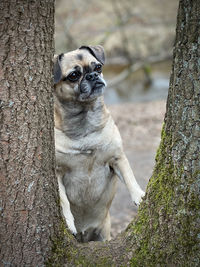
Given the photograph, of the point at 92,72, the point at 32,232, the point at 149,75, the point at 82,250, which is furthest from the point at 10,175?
the point at 149,75

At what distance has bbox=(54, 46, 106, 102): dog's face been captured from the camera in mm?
3896

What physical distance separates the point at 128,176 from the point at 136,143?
5.37m

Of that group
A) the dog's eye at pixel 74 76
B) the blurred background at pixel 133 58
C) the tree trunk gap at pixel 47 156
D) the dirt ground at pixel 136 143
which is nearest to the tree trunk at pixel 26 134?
the tree trunk gap at pixel 47 156

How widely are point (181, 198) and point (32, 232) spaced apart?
108 cm

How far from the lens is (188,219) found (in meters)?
2.50

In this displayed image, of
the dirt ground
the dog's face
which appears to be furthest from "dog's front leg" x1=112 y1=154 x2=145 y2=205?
the dirt ground

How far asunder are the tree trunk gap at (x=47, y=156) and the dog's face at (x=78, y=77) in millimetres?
1301

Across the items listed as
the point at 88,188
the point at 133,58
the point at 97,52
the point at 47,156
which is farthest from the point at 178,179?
the point at 133,58

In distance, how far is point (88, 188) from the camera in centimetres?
389

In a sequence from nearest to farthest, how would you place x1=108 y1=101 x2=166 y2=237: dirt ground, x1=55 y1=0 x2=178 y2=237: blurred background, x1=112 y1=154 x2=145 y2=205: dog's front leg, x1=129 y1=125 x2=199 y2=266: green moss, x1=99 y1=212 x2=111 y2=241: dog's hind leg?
x1=129 y1=125 x2=199 y2=266: green moss, x1=112 y1=154 x2=145 y2=205: dog's front leg, x1=99 y1=212 x2=111 y2=241: dog's hind leg, x1=108 y1=101 x2=166 y2=237: dirt ground, x1=55 y1=0 x2=178 y2=237: blurred background

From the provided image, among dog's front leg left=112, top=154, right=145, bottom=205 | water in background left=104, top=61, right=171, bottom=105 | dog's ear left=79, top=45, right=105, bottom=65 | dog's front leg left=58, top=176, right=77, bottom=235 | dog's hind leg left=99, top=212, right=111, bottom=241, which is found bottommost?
dog's hind leg left=99, top=212, right=111, bottom=241

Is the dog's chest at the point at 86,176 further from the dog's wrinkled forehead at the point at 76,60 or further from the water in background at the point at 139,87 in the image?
the water in background at the point at 139,87

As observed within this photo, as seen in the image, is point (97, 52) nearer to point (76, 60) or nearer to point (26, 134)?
point (76, 60)

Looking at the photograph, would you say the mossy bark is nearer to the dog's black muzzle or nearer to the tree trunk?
the tree trunk
